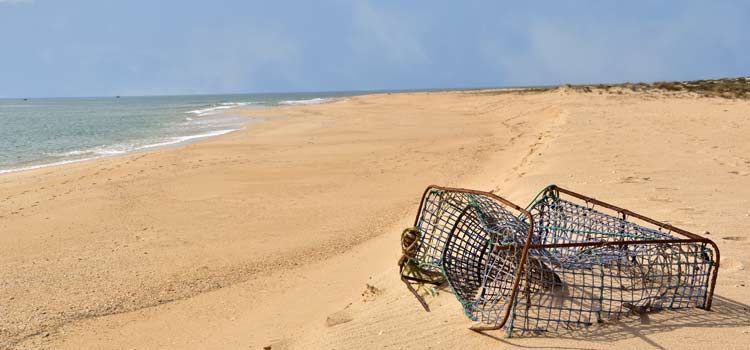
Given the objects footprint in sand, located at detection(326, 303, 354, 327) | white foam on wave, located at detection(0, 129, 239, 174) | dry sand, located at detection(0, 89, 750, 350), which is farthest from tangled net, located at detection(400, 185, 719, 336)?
white foam on wave, located at detection(0, 129, 239, 174)

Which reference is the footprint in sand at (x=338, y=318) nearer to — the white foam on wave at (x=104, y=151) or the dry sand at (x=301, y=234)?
the dry sand at (x=301, y=234)

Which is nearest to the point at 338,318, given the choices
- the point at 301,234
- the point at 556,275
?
the point at 556,275

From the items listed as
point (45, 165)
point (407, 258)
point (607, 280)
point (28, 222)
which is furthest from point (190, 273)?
point (45, 165)

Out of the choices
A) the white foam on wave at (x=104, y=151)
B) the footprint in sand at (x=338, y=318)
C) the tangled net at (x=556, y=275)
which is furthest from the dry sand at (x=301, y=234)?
the white foam on wave at (x=104, y=151)

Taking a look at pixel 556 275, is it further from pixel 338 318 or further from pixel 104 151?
pixel 104 151

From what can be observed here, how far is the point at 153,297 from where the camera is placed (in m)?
5.25

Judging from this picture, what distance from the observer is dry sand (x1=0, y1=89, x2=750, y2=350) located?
161 inches

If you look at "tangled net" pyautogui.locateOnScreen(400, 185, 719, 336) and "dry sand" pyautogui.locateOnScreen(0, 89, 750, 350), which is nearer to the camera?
"tangled net" pyautogui.locateOnScreen(400, 185, 719, 336)

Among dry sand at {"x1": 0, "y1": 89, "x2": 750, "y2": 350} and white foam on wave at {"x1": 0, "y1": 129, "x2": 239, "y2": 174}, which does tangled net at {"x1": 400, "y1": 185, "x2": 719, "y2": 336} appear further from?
white foam on wave at {"x1": 0, "y1": 129, "x2": 239, "y2": 174}

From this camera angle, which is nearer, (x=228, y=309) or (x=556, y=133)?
(x=228, y=309)

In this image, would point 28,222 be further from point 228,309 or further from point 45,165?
point 45,165

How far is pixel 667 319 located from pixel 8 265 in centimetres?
655

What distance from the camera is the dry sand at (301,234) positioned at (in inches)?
161

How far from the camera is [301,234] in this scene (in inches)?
281
